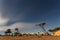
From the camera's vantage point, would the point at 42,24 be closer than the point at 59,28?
No

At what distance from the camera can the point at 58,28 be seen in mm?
48625

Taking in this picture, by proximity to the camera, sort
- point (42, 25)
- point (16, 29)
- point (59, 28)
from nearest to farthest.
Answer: point (16, 29)
point (59, 28)
point (42, 25)

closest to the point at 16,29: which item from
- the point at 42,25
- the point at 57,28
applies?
the point at 57,28

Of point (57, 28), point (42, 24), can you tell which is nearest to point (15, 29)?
point (57, 28)

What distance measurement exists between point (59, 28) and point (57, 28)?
3.34 feet

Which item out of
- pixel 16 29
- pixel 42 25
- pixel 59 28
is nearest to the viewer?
pixel 16 29

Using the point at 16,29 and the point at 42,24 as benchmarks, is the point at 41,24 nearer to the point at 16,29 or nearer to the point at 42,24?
the point at 42,24

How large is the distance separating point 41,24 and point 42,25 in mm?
505

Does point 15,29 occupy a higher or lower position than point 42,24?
lower

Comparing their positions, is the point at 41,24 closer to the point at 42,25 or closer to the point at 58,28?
the point at 42,25

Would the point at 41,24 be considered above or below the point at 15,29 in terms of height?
above

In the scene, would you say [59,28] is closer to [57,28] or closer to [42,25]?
[57,28]

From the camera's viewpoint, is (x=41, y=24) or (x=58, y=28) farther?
(x=41, y=24)

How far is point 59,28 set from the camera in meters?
49.1
